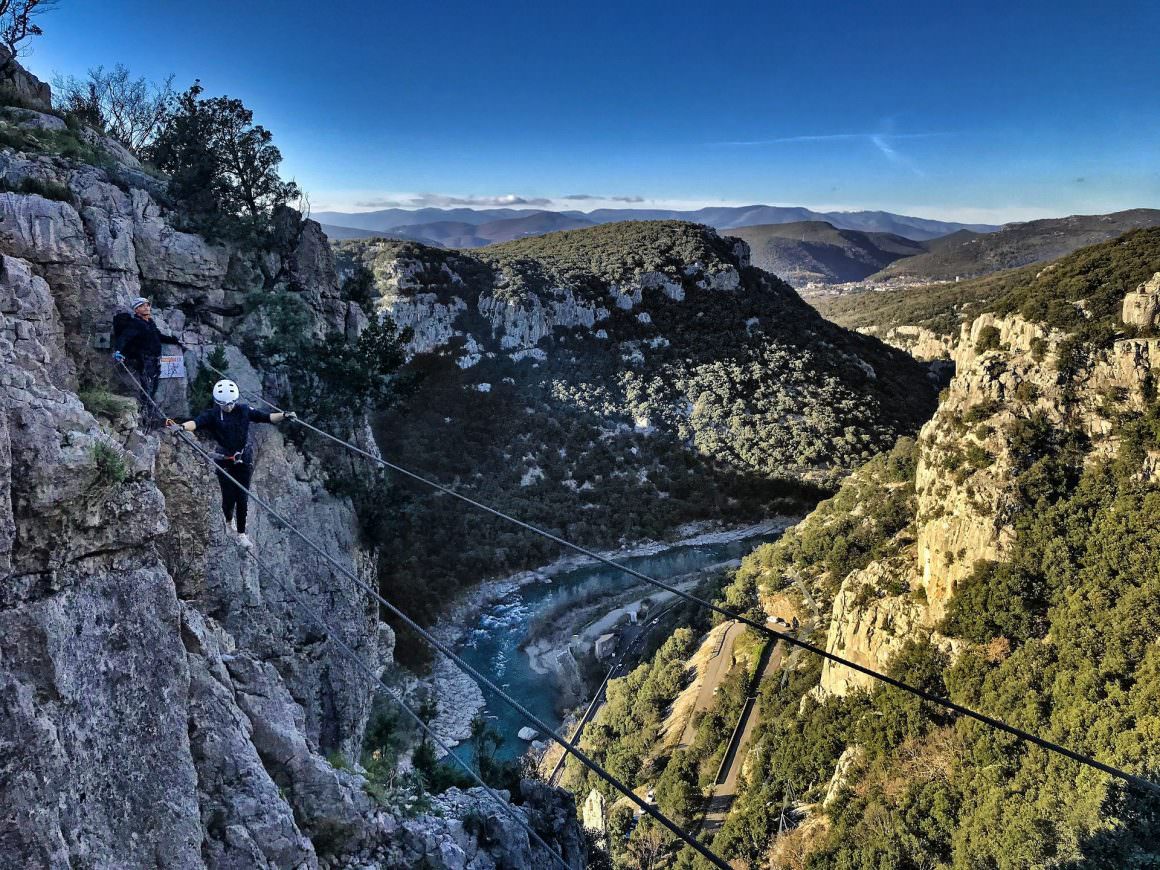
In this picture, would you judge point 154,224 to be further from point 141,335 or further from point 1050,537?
point 1050,537

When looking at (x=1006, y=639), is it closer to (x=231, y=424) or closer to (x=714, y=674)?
(x=714, y=674)

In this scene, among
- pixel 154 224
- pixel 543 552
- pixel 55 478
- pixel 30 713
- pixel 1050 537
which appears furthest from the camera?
pixel 543 552

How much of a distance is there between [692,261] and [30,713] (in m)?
71.5

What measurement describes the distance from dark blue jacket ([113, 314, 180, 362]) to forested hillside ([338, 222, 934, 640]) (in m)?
28.6

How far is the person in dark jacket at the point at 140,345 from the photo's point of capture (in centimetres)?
854

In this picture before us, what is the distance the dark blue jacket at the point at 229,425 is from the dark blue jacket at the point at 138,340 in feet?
5.55

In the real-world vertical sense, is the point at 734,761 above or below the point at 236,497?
below

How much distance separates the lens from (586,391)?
5794 cm

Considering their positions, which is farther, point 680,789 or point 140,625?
point 680,789

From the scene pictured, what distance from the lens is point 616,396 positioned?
58.3m

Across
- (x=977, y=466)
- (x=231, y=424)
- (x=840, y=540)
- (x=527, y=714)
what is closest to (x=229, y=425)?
(x=231, y=424)

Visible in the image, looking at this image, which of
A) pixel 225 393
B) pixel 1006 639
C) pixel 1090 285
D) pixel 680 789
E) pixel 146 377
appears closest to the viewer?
pixel 225 393

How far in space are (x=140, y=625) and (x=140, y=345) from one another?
17.0 ft

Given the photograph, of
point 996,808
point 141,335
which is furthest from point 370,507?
point 996,808
